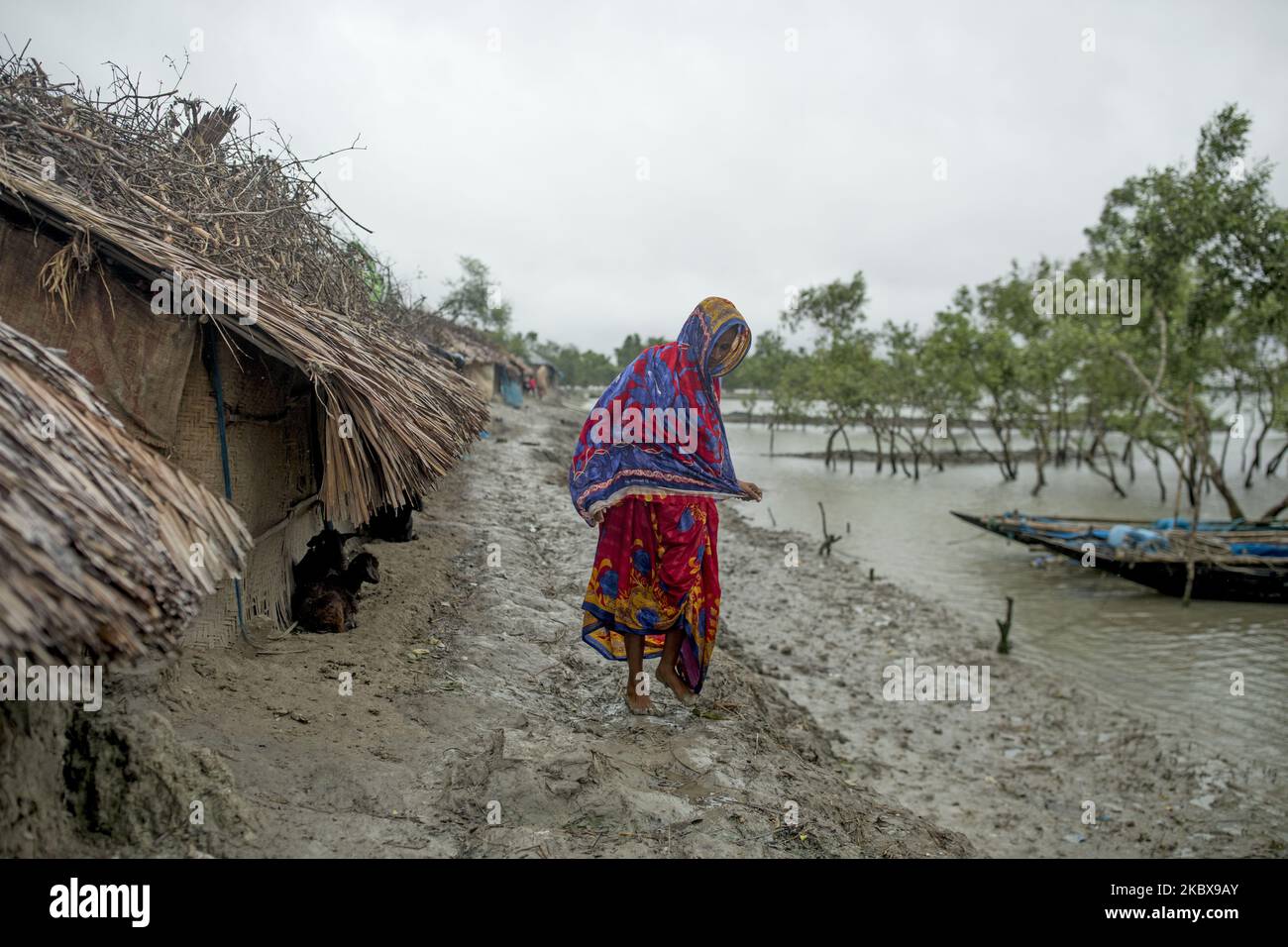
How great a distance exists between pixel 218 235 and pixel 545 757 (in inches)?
126

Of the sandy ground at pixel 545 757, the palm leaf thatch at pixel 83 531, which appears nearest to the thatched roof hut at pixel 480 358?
the sandy ground at pixel 545 757

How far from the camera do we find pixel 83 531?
1991mm

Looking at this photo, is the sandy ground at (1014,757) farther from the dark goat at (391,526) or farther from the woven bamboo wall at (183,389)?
the woven bamboo wall at (183,389)

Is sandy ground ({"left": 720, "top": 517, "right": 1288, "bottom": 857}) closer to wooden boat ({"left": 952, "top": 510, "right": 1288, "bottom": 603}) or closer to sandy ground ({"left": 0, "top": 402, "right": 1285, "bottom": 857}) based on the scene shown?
sandy ground ({"left": 0, "top": 402, "right": 1285, "bottom": 857})

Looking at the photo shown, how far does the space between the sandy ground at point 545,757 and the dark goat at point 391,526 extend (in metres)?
0.24

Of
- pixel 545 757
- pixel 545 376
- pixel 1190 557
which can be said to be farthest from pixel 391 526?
pixel 545 376

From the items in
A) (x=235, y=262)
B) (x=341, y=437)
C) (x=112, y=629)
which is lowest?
(x=112, y=629)

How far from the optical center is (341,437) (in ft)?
12.8

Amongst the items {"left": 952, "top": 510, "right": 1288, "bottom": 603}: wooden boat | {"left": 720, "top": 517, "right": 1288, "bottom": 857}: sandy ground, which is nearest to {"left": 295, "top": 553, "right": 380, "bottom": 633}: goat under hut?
{"left": 720, "top": 517, "right": 1288, "bottom": 857}: sandy ground

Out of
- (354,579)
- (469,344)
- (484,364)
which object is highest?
(469,344)

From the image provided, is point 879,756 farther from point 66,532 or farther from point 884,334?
point 884,334

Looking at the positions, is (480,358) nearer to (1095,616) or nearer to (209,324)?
(1095,616)

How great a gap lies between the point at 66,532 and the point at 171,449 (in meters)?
1.73
